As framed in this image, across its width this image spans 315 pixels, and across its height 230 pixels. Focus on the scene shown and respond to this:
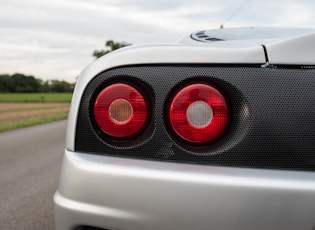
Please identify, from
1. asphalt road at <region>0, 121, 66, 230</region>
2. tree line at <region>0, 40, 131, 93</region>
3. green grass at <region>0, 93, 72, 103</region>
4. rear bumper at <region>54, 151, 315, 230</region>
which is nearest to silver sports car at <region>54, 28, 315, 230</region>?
rear bumper at <region>54, 151, 315, 230</region>

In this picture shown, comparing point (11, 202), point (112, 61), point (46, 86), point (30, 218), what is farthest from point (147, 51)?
point (46, 86)

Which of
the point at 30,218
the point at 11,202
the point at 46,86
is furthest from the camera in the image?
the point at 46,86

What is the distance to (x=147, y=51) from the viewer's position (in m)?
1.42

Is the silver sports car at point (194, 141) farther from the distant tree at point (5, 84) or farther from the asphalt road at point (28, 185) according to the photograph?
the distant tree at point (5, 84)

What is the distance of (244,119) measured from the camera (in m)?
1.37

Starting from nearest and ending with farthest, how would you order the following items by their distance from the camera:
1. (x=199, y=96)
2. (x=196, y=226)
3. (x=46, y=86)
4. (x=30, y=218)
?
(x=196, y=226)
(x=199, y=96)
(x=30, y=218)
(x=46, y=86)

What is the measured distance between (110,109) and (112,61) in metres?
0.16

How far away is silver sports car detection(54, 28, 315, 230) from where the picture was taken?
125 cm

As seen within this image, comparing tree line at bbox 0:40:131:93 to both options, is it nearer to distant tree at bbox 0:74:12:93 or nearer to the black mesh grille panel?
distant tree at bbox 0:74:12:93

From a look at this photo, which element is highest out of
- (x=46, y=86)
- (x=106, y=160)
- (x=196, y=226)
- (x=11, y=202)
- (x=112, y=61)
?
(x=112, y=61)

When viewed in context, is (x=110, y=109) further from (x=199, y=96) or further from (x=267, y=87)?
(x=267, y=87)

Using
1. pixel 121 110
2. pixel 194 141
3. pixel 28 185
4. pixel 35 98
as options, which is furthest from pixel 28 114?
pixel 35 98

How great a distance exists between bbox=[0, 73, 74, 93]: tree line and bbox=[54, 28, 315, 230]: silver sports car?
10284 centimetres

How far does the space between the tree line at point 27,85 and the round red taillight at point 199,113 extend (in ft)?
338
